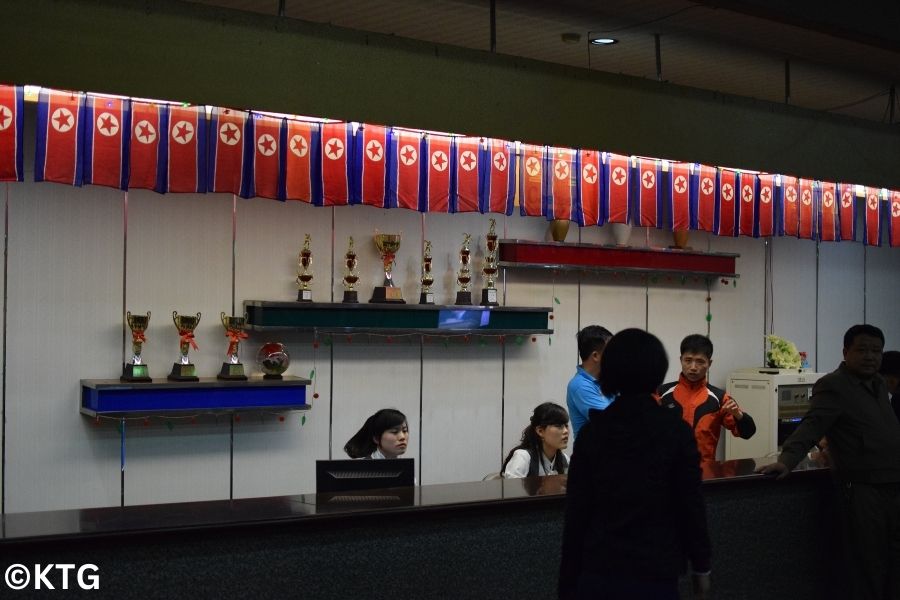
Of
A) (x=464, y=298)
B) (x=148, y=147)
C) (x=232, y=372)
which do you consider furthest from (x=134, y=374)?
(x=464, y=298)

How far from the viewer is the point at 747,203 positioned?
23.7ft

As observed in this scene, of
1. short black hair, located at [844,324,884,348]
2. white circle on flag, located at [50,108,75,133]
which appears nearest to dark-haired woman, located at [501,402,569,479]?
short black hair, located at [844,324,884,348]

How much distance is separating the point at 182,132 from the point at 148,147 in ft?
0.61

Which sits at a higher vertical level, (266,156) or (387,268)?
(266,156)

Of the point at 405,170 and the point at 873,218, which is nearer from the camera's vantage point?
the point at 405,170

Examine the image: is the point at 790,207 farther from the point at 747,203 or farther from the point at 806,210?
the point at 747,203

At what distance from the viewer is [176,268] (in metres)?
5.83

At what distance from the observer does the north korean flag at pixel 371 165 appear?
5.59 meters

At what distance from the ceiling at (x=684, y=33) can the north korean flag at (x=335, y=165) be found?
0.63 m

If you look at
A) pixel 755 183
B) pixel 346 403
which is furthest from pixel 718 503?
pixel 755 183

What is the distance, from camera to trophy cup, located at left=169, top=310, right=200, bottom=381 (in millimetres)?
5641

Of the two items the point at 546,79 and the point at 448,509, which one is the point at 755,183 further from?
the point at 448,509

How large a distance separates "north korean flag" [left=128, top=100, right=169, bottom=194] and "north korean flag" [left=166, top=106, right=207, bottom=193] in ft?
0.11

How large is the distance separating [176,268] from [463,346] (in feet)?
6.60
